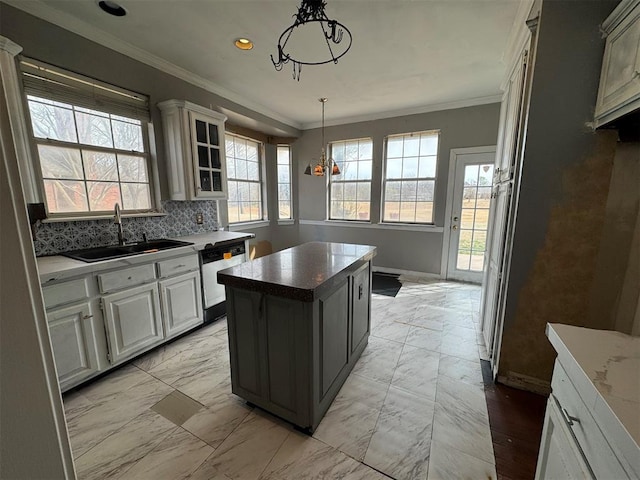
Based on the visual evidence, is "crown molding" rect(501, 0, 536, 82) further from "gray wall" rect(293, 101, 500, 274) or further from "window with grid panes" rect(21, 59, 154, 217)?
"window with grid panes" rect(21, 59, 154, 217)

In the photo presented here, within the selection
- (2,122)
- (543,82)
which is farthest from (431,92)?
(2,122)

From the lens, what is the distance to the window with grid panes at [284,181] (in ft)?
16.9

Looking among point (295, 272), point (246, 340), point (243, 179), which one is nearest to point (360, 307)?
point (295, 272)

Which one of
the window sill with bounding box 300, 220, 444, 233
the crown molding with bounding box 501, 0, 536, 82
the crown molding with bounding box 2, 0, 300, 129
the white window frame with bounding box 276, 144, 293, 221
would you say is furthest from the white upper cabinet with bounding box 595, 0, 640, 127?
the white window frame with bounding box 276, 144, 293, 221

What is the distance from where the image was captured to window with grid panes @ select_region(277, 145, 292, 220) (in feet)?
16.9

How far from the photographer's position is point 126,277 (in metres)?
2.08

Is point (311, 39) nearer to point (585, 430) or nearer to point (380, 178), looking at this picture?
point (380, 178)

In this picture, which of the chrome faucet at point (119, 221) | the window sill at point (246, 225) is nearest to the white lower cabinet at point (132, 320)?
the chrome faucet at point (119, 221)

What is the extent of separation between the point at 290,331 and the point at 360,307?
867 mm

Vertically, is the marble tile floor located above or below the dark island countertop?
below

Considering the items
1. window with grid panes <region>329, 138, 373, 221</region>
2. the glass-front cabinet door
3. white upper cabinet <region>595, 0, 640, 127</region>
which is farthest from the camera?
window with grid panes <region>329, 138, 373, 221</region>

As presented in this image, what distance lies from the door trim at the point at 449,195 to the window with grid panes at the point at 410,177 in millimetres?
235

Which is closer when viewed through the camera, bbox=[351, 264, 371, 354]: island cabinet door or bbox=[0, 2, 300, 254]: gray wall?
bbox=[0, 2, 300, 254]: gray wall

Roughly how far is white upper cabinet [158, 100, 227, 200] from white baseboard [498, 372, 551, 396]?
3.30m
